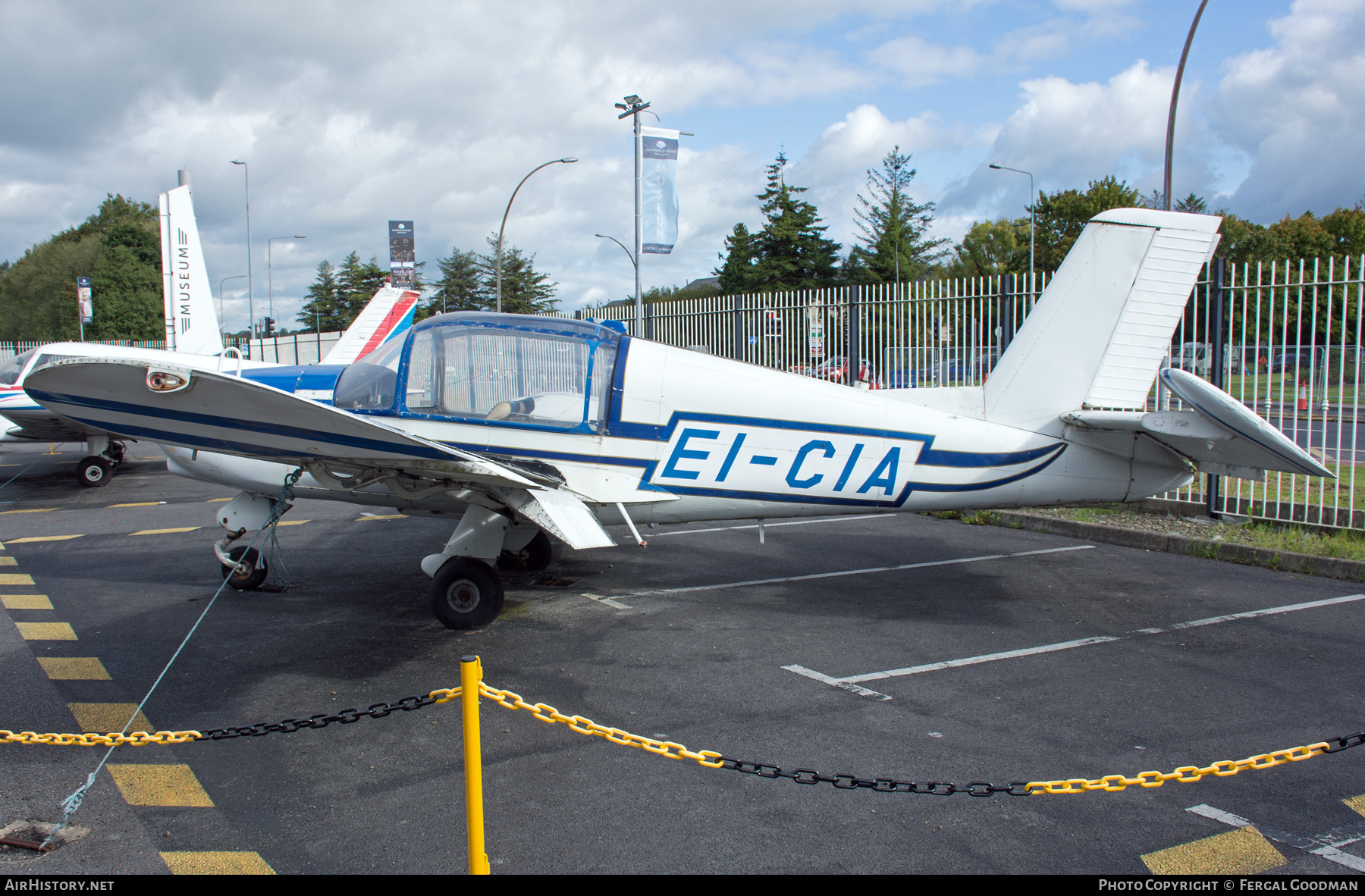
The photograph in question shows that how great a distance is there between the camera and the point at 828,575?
25.2 ft

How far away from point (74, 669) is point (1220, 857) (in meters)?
6.36

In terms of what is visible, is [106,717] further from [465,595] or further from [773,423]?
[773,423]

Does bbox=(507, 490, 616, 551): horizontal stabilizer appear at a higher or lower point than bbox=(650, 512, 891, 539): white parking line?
higher

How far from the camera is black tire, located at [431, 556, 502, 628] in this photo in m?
5.98

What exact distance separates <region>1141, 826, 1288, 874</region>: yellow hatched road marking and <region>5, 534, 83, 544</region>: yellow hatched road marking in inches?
434

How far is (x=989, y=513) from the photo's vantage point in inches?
408

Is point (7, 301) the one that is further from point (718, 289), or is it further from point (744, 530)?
point (744, 530)

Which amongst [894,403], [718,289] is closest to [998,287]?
[894,403]

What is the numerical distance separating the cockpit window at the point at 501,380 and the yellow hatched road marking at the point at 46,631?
2.99m

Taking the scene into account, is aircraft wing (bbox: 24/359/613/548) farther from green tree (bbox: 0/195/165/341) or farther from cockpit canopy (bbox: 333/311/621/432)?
green tree (bbox: 0/195/165/341)

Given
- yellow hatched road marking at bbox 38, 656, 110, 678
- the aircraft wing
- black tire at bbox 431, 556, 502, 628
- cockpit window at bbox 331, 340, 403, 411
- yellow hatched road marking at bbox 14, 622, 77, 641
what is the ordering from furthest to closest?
cockpit window at bbox 331, 340, 403, 411 < black tire at bbox 431, 556, 502, 628 < yellow hatched road marking at bbox 14, 622, 77, 641 < yellow hatched road marking at bbox 38, 656, 110, 678 < the aircraft wing

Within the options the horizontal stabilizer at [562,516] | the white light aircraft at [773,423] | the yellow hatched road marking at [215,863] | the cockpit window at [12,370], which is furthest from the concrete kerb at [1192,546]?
the cockpit window at [12,370]

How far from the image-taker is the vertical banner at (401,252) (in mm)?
23297

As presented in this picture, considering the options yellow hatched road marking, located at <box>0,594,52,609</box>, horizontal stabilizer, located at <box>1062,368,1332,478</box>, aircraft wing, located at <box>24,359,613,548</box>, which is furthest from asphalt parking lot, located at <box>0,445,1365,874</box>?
horizontal stabilizer, located at <box>1062,368,1332,478</box>
